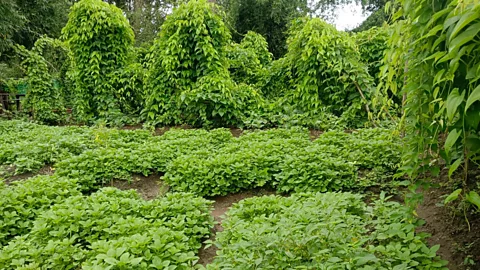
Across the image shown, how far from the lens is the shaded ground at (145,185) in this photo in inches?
138

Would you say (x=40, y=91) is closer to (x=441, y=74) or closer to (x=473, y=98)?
(x=441, y=74)

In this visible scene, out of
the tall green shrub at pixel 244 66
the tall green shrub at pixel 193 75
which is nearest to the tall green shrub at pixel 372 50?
the tall green shrub at pixel 244 66

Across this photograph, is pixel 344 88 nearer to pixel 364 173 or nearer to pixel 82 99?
pixel 364 173

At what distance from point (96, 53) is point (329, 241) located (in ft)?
23.5

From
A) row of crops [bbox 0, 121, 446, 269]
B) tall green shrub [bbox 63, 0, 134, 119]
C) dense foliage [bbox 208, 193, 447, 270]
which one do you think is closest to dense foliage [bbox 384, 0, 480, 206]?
dense foliage [bbox 208, 193, 447, 270]

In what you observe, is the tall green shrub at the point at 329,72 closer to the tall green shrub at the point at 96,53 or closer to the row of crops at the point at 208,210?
the row of crops at the point at 208,210

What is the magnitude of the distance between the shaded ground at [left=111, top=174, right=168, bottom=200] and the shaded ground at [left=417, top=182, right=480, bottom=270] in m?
2.37

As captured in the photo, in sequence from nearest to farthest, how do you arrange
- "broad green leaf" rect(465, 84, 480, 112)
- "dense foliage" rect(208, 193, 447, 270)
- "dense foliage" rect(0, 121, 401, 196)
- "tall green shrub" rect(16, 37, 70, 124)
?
"broad green leaf" rect(465, 84, 480, 112) < "dense foliage" rect(208, 193, 447, 270) < "dense foliage" rect(0, 121, 401, 196) < "tall green shrub" rect(16, 37, 70, 124)

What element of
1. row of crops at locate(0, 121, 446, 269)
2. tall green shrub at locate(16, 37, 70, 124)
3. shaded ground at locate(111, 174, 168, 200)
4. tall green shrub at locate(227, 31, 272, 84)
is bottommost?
shaded ground at locate(111, 174, 168, 200)

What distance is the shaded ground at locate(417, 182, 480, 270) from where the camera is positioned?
6.11 ft

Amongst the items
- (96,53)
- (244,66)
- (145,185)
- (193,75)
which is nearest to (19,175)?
(145,185)

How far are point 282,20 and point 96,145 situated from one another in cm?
1041

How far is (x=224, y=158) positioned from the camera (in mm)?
3688

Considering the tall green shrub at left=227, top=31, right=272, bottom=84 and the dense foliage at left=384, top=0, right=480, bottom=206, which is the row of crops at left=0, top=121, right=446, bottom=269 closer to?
the dense foliage at left=384, top=0, right=480, bottom=206
